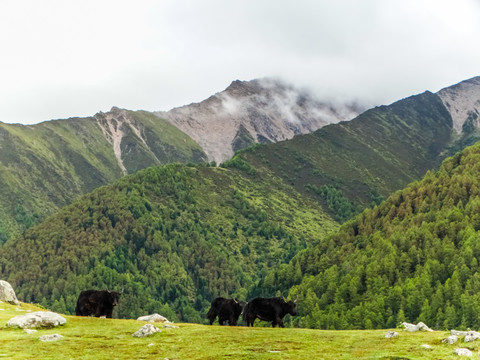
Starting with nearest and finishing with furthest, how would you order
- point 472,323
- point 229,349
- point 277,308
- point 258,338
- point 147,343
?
1. point 229,349
2. point 147,343
3. point 258,338
4. point 277,308
5. point 472,323

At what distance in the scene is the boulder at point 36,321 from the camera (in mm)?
47438

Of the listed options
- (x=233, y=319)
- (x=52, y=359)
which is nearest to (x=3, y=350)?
(x=52, y=359)

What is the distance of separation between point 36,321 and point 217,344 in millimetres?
17614

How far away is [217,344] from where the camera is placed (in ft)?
134

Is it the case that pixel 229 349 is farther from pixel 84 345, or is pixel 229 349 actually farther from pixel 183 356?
pixel 84 345

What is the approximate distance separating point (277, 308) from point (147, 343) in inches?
801

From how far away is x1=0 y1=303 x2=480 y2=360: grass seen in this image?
3572 cm

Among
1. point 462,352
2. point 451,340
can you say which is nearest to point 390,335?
point 451,340

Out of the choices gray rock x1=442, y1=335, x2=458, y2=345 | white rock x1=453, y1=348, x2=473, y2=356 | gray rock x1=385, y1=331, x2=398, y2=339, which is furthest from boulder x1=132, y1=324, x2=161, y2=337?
white rock x1=453, y1=348, x2=473, y2=356

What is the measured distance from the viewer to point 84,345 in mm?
40188

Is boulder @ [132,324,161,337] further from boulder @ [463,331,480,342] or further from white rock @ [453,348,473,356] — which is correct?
boulder @ [463,331,480,342]

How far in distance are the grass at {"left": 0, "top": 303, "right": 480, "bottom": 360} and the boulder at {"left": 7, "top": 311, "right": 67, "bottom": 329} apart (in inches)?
31.1

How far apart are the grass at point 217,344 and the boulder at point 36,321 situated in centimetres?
79

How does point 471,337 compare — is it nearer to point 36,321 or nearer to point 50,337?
point 50,337
